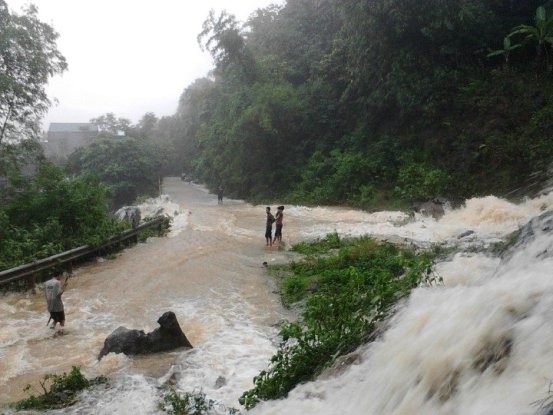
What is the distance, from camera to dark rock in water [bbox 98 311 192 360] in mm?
6973

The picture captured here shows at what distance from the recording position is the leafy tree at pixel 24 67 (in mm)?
16188

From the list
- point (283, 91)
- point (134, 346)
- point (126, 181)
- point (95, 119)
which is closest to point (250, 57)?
point (283, 91)

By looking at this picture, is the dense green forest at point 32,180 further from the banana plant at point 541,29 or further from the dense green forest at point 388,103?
the banana plant at point 541,29

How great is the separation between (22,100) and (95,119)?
187ft

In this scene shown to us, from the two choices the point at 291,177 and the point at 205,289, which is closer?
the point at 205,289

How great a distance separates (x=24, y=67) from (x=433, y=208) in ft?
57.4

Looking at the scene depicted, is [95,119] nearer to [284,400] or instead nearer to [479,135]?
[479,135]

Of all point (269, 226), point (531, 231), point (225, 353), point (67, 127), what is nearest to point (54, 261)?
point (269, 226)

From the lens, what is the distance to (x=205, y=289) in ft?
34.7

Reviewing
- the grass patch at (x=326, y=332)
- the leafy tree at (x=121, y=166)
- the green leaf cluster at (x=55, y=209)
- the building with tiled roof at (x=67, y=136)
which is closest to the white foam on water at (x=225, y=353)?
the grass patch at (x=326, y=332)

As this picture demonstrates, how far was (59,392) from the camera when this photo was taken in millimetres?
5699

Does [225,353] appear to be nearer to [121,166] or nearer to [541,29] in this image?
[541,29]

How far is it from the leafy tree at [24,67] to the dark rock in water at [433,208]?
53.8 ft

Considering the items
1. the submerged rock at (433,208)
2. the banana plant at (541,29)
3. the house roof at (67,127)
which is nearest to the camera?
the submerged rock at (433,208)
